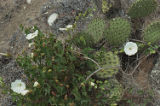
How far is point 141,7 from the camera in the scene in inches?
110

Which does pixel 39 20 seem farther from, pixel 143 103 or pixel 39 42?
pixel 143 103

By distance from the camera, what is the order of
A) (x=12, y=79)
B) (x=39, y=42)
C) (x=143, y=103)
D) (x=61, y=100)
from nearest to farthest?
(x=61, y=100) → (x=39, y=42) → (x=143, y=103) → (x=12, y=79)

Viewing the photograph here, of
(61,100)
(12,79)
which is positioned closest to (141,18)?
(61,100)

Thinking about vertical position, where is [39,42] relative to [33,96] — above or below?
above

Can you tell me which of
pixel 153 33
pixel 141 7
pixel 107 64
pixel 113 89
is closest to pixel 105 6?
pixel 141 7

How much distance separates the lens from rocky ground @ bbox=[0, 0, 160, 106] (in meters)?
2.76

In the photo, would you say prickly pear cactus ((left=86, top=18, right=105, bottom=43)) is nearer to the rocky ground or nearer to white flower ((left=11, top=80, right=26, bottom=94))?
the rocky ground

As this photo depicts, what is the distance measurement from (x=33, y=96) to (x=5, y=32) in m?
2.27

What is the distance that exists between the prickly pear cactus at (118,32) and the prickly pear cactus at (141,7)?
32cm

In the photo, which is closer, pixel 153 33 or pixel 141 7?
pixel 153 33

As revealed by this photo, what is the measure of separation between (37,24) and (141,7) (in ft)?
6.42

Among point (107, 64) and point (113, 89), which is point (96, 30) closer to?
point (107, 64)

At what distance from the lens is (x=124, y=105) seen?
263 centimetres

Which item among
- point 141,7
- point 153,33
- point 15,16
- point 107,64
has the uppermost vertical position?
point 141,7
